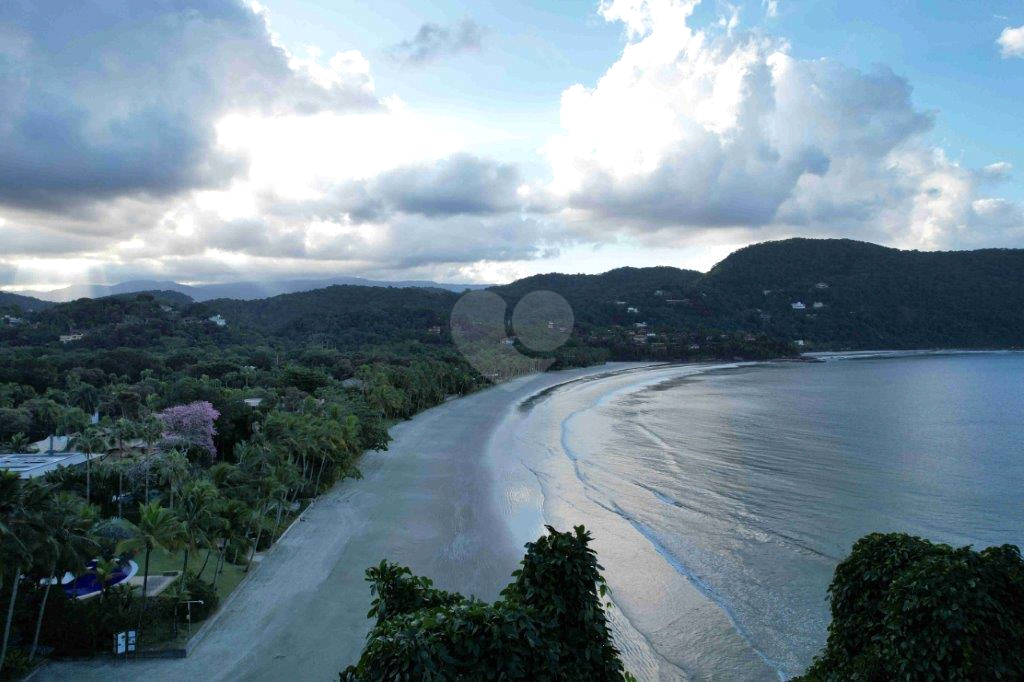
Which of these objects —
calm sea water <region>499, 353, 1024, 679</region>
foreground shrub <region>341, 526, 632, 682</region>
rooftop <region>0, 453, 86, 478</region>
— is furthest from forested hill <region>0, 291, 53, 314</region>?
foreground shrub <region>341, 526, 632, 682</region>

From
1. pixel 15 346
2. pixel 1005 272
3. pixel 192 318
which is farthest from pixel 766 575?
pixel 1005 272

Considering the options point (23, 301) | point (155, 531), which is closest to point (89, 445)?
point (155, 531)

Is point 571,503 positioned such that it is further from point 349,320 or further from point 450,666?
point 349,320

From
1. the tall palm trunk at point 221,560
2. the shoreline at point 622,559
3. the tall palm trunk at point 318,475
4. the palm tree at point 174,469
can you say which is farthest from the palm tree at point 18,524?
the tall palm trunk at point 318,475

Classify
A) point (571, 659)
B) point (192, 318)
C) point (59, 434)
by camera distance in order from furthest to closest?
point (192, 318) → point (59, 434) → point (571, 659)

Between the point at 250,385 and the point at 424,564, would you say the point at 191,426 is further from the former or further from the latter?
the point at 250,385

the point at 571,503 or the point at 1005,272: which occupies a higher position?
the point at 1005,272

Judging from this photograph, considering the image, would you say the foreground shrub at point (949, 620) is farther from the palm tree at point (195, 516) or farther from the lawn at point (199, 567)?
the lawn at point (199, 567)

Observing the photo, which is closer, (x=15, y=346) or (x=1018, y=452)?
(x=1018, y=452)
